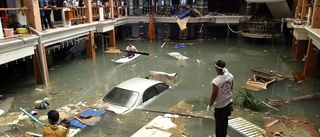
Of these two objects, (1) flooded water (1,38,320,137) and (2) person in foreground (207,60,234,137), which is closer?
(2) person in foreground (207,60,234,137)

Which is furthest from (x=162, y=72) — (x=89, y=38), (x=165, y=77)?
(x=89, y=38)

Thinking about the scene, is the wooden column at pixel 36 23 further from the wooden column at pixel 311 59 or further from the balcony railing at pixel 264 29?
the balcony railing at pixel 264 29

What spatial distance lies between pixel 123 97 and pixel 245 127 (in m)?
3.98

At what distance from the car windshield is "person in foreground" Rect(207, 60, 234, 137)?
11.4 ft

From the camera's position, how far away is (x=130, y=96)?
28.2 ft

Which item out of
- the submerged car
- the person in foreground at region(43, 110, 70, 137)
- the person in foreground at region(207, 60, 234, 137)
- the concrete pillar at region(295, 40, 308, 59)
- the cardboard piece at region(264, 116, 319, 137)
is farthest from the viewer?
the concrete pillar at region(295, 40, 308, 59)

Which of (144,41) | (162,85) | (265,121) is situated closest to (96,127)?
(162,85)

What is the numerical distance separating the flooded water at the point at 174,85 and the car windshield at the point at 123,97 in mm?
Result: 395

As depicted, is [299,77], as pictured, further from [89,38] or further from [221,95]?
[89,38]

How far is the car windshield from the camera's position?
845 centimetres

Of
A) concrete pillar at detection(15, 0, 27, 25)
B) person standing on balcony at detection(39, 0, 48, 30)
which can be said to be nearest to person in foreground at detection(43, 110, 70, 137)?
concrete pillar at detection(15, 0, 27, 25)

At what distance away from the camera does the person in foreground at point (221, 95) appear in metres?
5.39

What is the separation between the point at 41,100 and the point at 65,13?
556 centimetres

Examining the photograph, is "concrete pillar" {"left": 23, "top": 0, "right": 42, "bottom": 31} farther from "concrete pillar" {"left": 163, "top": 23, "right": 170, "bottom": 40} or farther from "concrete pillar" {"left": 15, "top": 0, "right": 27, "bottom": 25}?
"concrete pillar" {"left": 163, "top": 23, "right": 170, "bottom": 40}
